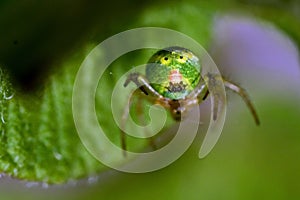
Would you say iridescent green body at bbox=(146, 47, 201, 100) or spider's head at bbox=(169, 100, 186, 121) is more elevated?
iridescent green body at bbox=(146, 47, 201, 100)

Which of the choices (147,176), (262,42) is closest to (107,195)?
(147,176)

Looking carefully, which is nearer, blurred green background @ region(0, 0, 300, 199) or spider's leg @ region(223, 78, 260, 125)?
blurred green background @ region(0, 0, 300, 199)

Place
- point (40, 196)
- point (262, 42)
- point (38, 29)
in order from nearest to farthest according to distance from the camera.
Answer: point (38, 29) → point (40, 196) → point (262, 42)

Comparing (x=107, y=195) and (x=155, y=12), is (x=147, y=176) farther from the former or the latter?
(x=155, y=12)

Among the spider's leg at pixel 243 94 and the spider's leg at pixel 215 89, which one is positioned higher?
the spider's leg at pixel 243 94

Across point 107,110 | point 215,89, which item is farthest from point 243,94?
point 107,110

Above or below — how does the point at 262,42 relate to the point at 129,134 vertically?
above

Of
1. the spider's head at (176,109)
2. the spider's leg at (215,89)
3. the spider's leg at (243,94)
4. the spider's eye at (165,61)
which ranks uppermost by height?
the spider's eye at (165,61)
